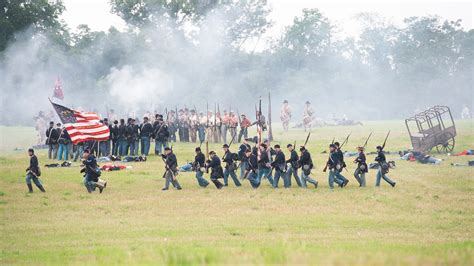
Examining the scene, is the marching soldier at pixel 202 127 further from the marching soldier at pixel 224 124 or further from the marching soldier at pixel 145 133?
the marching soldier at pixel 145 133

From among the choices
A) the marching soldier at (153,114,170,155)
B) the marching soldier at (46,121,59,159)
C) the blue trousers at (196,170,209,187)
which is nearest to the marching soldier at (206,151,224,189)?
the blue trousers at (196,170,209,187)

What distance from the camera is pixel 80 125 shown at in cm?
3016

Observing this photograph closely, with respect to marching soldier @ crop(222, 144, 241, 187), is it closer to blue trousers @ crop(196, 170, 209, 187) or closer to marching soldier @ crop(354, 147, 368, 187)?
blue trousers @ crop(196, 170, 209, 187)

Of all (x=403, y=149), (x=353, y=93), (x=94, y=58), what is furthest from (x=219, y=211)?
(x=353, y=93)

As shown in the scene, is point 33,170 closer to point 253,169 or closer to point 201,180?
Result: point 201,180

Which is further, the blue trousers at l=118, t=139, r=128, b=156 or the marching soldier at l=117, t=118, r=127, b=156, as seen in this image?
the blue trousers at l=118, t=139, r=128, b=156

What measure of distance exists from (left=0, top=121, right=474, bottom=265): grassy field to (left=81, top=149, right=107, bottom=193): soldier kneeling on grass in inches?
15.2

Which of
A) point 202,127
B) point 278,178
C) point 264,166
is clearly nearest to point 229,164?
A: point 264,166

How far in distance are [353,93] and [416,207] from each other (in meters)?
80.6

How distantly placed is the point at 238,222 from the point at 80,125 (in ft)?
37.4

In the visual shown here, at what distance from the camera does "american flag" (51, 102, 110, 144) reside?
29938mm

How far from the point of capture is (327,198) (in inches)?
995

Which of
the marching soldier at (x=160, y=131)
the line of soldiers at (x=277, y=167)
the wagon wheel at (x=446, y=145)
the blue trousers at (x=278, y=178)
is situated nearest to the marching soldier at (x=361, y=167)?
the line of soldiers at (x=277, y=167)

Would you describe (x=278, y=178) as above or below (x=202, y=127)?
below
